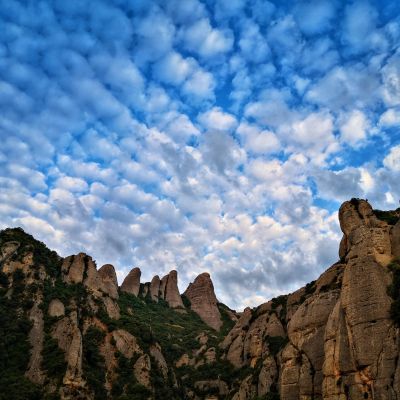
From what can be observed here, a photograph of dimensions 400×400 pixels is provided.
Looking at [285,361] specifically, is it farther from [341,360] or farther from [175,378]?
[175,378]

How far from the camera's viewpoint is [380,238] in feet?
127

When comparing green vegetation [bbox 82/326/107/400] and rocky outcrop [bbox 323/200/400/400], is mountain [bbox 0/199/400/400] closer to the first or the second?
rocky outcrop [bbox 323/200/400/400]

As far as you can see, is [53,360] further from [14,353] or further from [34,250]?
[34,250]

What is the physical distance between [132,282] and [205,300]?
28.9 metres

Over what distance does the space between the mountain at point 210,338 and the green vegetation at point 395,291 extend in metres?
0.12

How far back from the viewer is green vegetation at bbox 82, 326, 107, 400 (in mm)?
63500

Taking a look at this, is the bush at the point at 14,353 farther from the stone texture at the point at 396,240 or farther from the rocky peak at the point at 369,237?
the stone texture at the point at 396,240

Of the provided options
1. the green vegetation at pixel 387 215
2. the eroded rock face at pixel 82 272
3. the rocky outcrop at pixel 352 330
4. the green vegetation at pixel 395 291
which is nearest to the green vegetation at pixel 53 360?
the eroded rock face at pixel 82 272

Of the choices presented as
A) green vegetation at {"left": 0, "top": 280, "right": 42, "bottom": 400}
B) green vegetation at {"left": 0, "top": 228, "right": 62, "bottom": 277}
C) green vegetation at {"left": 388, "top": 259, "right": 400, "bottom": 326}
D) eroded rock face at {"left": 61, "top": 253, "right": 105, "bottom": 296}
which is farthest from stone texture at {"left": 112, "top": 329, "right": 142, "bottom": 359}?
green vegetation at {"left": 388, "top": 259, "right": 400, "bottom": 326}

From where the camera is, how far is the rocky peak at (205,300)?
150 m

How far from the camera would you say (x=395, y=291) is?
33781 millimetres

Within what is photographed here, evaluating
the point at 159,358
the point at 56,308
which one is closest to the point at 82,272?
the point at 56,308

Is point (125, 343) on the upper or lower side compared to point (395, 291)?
upper

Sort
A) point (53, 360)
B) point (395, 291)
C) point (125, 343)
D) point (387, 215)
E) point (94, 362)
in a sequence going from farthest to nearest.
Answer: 1. point (125, 343)
2. point (94, 362)
3. point (53, 360)
4. point (387, 215)
5. point (395, 291)
